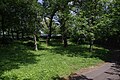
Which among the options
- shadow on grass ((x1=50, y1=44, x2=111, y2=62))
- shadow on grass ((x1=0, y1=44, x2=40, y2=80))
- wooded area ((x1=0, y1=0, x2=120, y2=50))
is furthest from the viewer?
wooded area ((x1=0, y1=0, x2=120, y2=50))

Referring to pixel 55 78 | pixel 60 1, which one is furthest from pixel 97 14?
pixel 55 78

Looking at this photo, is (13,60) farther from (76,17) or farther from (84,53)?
(76,17)

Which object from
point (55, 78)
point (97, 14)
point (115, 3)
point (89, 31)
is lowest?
point (55, 78)

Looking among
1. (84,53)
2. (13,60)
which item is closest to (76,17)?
(84,53)

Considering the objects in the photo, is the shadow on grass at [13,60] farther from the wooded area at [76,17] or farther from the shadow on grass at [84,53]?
the wooded area at [76,17]

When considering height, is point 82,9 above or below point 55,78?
above

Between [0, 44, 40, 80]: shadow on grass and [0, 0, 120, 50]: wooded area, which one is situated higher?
[0, 0, 120, 50]: wooded area

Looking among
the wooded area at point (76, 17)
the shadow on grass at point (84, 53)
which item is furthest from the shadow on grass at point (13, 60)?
the wooded area at point (76, 17)

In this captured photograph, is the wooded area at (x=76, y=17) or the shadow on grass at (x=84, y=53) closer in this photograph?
the shadow on grass at (x=84, y=53)

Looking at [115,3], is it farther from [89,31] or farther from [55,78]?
[55,78]

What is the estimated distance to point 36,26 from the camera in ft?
85.9

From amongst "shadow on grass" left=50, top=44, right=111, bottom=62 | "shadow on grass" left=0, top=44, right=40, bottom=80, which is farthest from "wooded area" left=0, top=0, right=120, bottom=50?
"shadow on grass" left=0, top=44, right=40, bottom=80

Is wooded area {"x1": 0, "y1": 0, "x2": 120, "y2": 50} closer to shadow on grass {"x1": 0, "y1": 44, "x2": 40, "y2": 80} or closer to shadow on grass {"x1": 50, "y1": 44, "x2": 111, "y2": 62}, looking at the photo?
shadow on grass {"x1": 50, "y1": 44, "x2": 111, "y2": 62}

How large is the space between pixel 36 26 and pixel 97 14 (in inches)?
275
